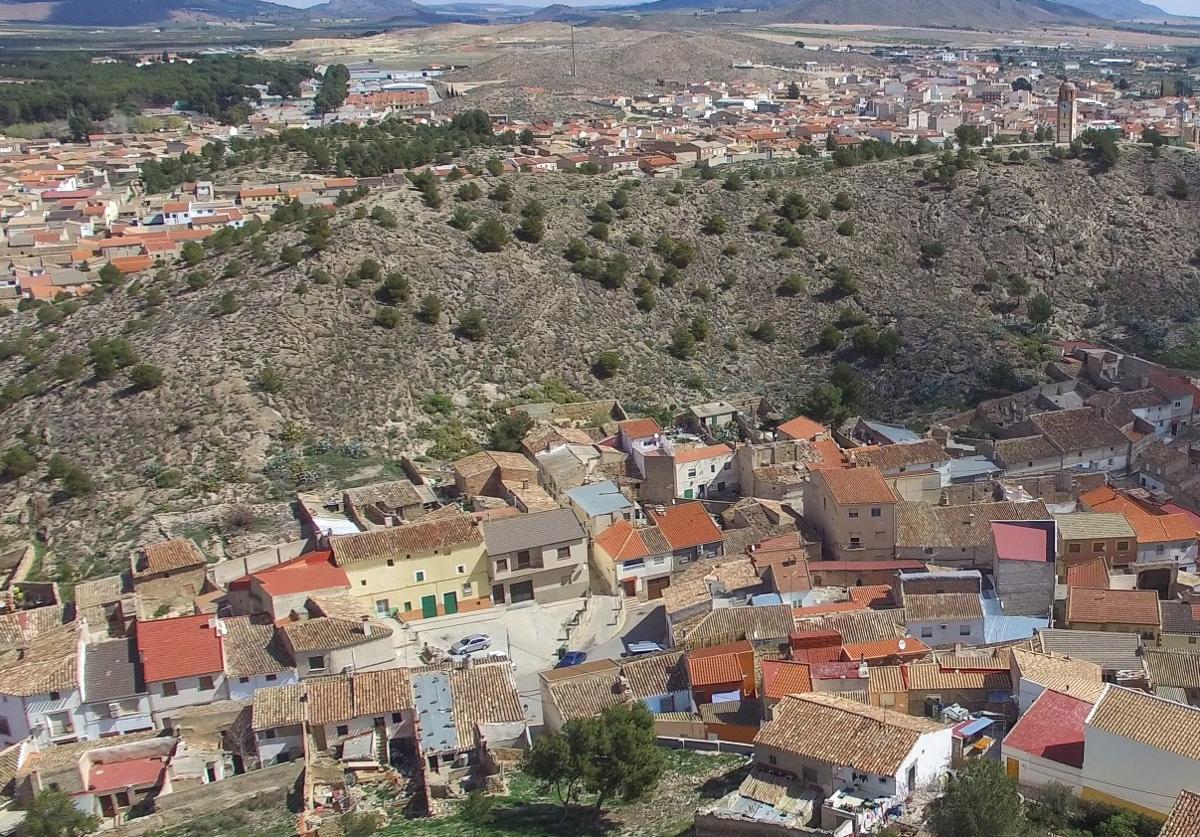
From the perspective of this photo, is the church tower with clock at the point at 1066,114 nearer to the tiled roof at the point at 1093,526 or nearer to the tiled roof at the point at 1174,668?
the tiled roof at the point at 1093,526

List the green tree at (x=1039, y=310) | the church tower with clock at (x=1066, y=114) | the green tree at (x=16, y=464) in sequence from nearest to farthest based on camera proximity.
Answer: the green tree at (x=16, y=464) < the green tree at (x=1039, y=310) < the church tower with clock at (x=1066, y=114)

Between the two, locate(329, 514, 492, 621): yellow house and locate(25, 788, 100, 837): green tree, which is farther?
locate(329, 514, 492, 621): yellow house

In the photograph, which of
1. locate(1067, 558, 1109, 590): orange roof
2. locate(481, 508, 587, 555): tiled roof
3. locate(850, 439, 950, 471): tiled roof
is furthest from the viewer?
locate(850, 439, 950, 471): tiled roof

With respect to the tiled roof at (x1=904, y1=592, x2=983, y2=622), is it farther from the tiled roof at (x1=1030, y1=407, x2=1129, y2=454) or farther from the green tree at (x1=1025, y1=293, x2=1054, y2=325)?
the green tree at (x1=1025, y1=293, x2=1054, y2=325)

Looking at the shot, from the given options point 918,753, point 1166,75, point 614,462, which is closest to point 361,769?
point 918,753

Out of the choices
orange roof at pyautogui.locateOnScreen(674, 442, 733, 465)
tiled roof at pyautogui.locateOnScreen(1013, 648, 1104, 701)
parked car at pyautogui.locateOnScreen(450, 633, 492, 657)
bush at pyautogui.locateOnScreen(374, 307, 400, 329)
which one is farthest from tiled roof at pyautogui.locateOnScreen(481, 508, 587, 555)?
bush at pyautogui.locateOnScreen(374, 307, 400, 329)

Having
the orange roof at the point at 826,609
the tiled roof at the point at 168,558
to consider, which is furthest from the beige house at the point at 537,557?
the tiled roof at the point at 168,558
